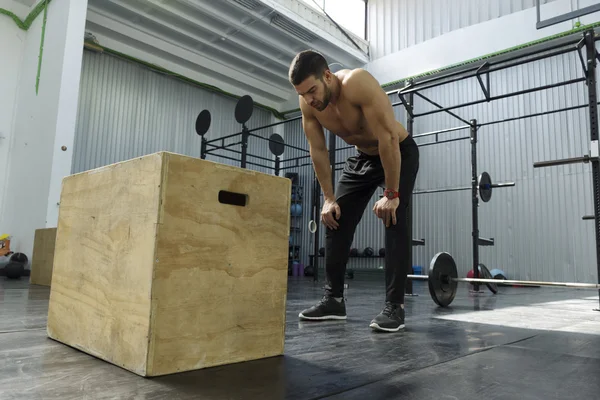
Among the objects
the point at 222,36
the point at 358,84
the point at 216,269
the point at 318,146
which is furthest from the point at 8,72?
the point at 216,269

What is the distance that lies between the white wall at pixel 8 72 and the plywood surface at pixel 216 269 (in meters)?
6.06

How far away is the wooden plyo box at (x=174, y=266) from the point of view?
0.93 metres

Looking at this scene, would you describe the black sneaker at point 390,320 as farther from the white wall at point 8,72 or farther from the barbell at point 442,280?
the white wall at point 8,72

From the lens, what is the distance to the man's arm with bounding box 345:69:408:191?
1587 mm

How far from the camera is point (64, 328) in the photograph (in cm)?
124

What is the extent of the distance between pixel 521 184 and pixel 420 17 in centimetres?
353

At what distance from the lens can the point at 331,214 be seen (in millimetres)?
1857

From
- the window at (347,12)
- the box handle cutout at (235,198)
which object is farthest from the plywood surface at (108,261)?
the window at (347,12)

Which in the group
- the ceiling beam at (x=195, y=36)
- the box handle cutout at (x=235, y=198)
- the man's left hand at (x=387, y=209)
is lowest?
the box handle cutout at (x=235, y=198)

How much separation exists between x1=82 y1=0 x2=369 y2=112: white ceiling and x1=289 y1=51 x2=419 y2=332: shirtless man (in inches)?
214

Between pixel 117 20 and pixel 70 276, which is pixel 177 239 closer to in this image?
pixel 70 276

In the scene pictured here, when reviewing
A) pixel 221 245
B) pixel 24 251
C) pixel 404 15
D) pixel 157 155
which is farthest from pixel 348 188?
pixel 404 15

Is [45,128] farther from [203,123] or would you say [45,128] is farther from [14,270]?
[203,123]

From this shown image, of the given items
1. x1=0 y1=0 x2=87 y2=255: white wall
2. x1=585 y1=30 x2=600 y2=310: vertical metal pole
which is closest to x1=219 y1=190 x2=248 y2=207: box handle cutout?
x1=585 y1=30 x2=600 y2=310: vertical metal pole
